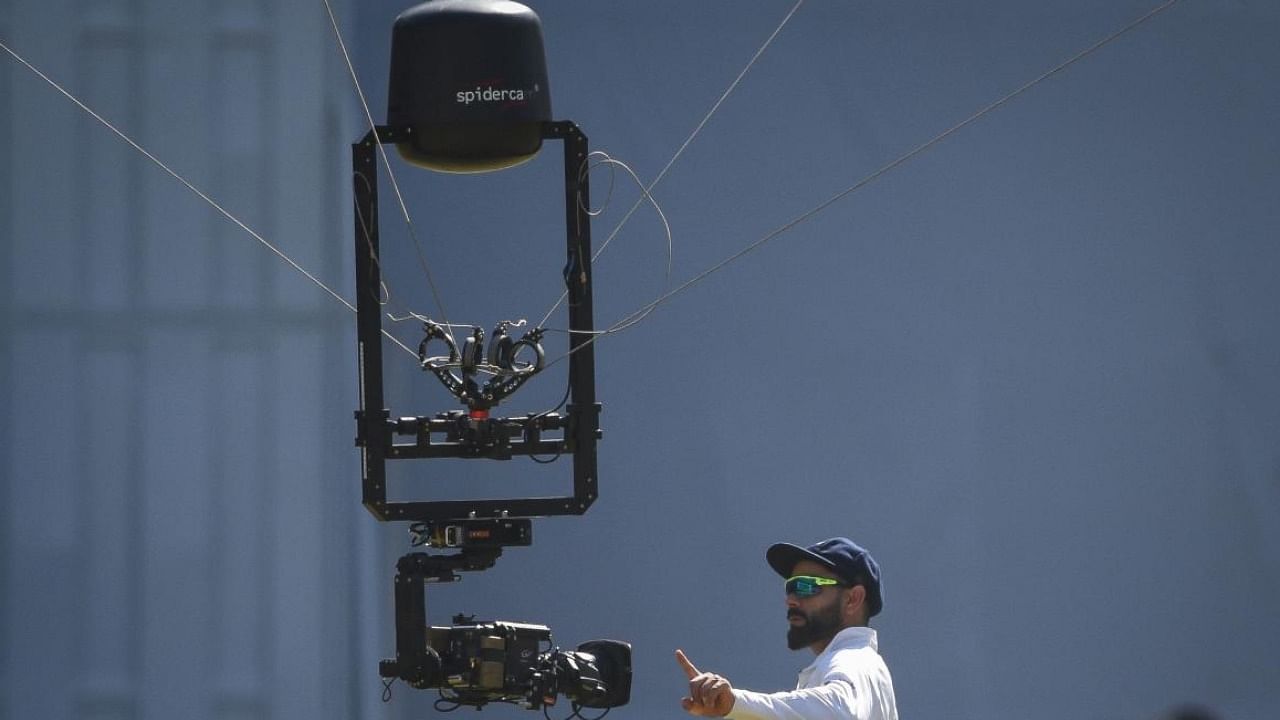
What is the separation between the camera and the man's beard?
3.95 metres

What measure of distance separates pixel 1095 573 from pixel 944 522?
0.62 meters

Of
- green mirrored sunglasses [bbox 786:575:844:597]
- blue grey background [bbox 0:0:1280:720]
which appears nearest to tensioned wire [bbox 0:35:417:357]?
blue grey background [bbox 0:0:1280:720]

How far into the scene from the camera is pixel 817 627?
3959 mm

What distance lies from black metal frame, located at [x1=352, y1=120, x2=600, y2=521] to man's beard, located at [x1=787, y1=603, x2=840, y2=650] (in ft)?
1.86

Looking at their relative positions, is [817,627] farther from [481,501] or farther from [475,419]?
[475,419]

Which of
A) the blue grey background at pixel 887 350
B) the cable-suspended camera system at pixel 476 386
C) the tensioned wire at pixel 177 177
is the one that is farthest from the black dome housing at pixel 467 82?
the blue grey background at pixel 887 350

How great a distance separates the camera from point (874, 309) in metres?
7.23

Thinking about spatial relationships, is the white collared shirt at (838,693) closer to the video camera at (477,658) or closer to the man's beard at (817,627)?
the man's beard at (817,627)

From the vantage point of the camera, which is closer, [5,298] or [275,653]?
[5,298]

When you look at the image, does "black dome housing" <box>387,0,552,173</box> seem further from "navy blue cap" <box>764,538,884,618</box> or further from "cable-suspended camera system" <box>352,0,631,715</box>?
"navy blue cap" <box>764,538,884,618</box>

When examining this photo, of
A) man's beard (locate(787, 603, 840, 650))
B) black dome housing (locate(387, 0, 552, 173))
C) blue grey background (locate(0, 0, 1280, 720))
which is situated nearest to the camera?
man's beard (locate(787, 603, 840, 650))

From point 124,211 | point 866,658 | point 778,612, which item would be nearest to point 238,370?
point 124,211

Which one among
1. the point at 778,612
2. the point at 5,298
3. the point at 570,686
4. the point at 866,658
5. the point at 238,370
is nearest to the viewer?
the point at 866,658

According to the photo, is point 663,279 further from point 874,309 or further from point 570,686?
point 570,686
